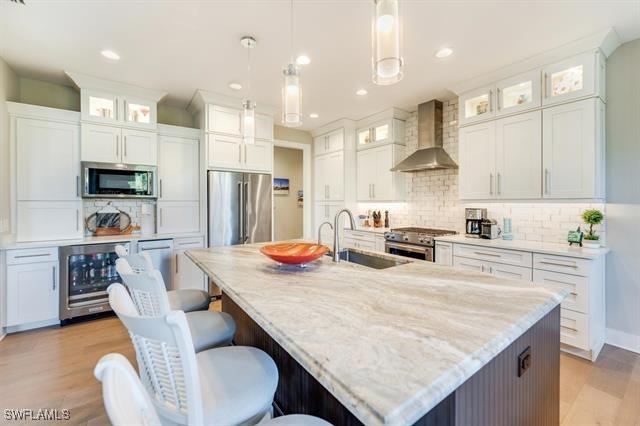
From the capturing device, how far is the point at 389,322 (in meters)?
0.94

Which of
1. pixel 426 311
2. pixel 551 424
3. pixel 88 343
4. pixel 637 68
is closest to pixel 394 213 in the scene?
pixel 637 68

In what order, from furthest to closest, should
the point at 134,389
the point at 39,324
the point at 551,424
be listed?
the point at 39,324
the point at 551,424
the point at 134,389

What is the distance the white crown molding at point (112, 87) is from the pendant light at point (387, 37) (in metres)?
3.48

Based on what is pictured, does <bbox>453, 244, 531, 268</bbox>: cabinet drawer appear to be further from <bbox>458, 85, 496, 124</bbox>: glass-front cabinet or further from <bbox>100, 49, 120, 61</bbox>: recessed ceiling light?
<bbox>100, 49, 120, 61</bbox>: recessed ceiling light

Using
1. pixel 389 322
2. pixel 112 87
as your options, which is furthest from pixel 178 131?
pixel 389 322

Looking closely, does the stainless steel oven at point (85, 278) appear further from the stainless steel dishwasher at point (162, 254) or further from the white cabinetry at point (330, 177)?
the white cabinetry at point (330, 177)

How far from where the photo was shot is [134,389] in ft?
1.92

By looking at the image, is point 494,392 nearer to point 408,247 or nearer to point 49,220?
point 408,247

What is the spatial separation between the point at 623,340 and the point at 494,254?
4.17 feet

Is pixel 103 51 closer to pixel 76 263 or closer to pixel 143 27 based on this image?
pixel 143 27

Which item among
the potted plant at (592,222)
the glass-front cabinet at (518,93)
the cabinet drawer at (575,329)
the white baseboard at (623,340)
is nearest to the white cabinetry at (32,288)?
the cabinet drawer at (575,329)

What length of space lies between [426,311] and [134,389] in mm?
893

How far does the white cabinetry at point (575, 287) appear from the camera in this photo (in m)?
2.36

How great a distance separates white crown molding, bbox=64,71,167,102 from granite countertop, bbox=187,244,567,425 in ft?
10.3
